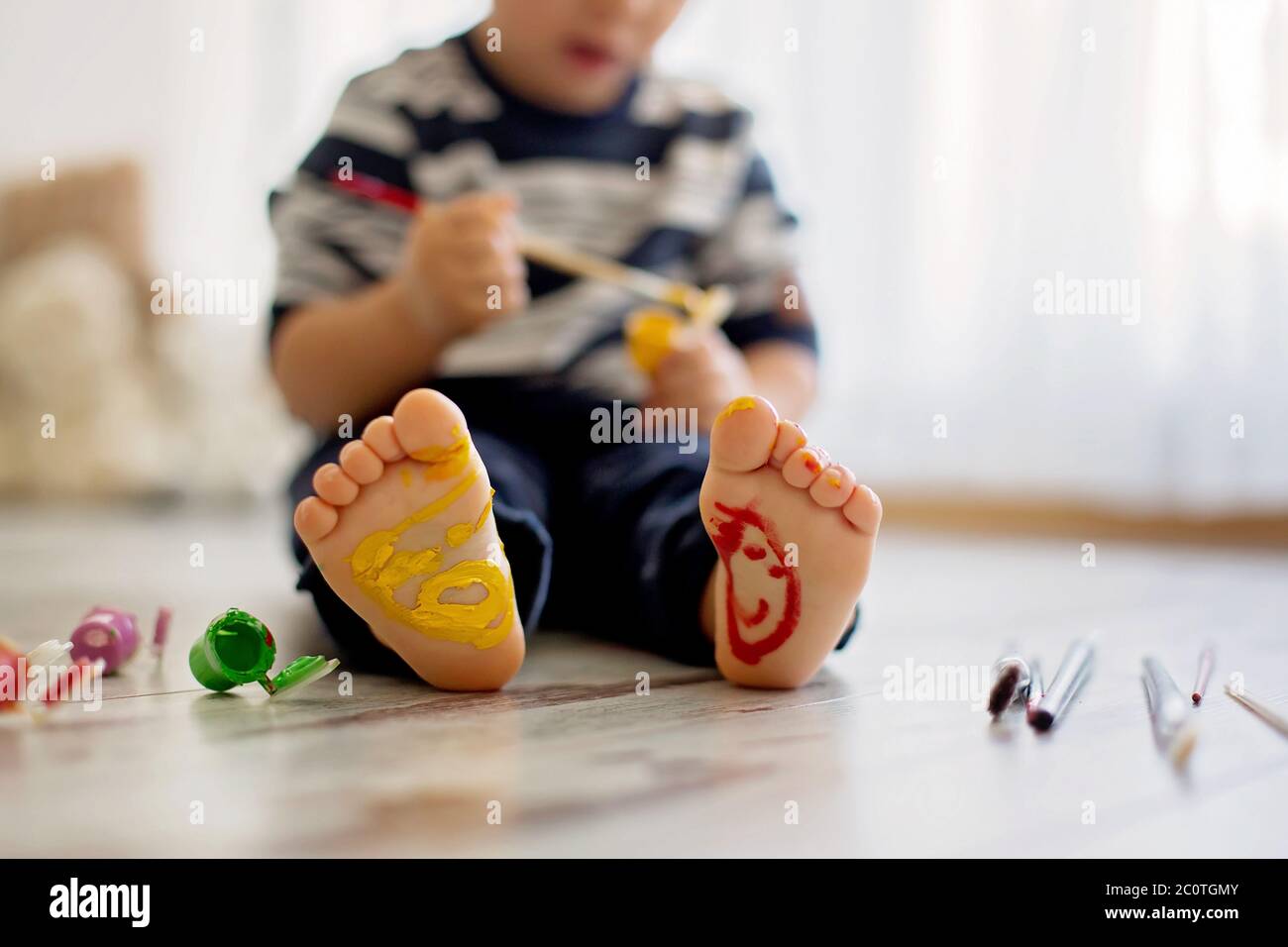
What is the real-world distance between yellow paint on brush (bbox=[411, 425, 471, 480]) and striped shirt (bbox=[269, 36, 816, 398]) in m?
0.42

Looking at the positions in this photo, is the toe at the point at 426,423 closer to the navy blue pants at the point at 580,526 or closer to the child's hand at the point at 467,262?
the navy blue pants at the point at 580,526

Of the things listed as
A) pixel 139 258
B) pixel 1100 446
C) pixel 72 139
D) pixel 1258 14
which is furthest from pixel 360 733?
pixel 72 139

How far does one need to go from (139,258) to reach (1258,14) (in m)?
2.17

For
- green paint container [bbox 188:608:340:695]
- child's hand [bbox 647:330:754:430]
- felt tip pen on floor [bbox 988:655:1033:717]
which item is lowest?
felt tip pen on floor [bbox 988:655:1033:717]

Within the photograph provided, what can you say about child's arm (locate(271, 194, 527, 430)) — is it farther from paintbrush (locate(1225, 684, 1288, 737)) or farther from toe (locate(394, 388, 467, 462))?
paintbrush (locate(1225, 684, 1288, 737))

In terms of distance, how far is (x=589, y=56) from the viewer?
3.37ft

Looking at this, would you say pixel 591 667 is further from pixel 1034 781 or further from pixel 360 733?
pixel 1034 781

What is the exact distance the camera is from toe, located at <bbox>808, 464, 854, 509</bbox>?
613 millimetres

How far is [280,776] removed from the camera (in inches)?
19.6

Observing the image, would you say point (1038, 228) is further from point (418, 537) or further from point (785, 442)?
point (418, 537)

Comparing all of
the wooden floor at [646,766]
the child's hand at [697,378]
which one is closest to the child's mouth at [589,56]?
the child's hand at [697,378]

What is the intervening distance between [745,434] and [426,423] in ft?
0.55

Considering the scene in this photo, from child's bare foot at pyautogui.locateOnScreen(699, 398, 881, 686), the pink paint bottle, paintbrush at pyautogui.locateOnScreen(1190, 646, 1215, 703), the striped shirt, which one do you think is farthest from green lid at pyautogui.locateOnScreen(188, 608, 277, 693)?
paintbrush at pyautogui.locateOnScreen(1190, 646, 1215, 703)
